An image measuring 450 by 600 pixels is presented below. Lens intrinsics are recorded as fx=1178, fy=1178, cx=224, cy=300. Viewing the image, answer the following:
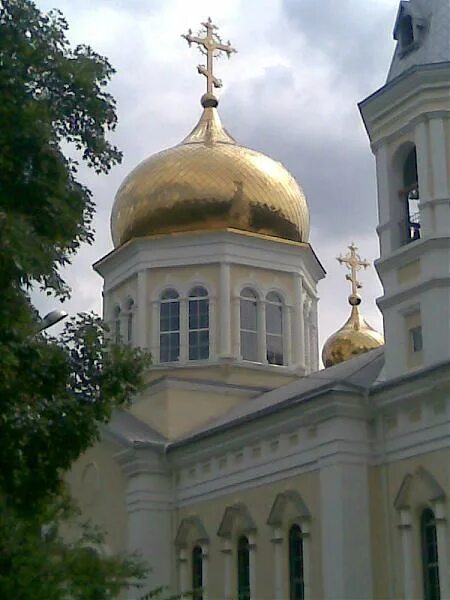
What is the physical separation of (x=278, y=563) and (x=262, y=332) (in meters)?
7.50

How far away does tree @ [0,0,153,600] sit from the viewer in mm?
7402

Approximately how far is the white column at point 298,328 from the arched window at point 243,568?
6.43m

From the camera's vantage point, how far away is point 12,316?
7363mm

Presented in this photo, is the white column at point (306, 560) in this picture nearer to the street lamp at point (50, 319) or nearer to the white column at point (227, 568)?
the white column at point (227, 568)

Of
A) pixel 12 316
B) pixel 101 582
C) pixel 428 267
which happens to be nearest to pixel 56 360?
pixel 12 316

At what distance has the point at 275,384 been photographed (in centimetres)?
2320

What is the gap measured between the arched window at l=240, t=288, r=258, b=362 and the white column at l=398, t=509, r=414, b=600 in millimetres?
8562

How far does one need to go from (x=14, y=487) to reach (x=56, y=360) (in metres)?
0.88

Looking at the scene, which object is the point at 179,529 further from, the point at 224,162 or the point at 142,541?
the point at 224,162

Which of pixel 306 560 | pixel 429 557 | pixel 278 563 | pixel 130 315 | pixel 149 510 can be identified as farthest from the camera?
pixel 130 315

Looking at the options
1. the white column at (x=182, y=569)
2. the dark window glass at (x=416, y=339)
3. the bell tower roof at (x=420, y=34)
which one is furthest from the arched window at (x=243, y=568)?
the bell tower roof at (x=420, y=34)

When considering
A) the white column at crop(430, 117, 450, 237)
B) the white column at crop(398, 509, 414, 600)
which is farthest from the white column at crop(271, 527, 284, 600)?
the white column at crop(430, 117, 450, 237)

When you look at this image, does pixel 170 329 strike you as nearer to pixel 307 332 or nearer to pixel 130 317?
pixel 130 317

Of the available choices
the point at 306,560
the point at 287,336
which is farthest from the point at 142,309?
the point at 306,560
